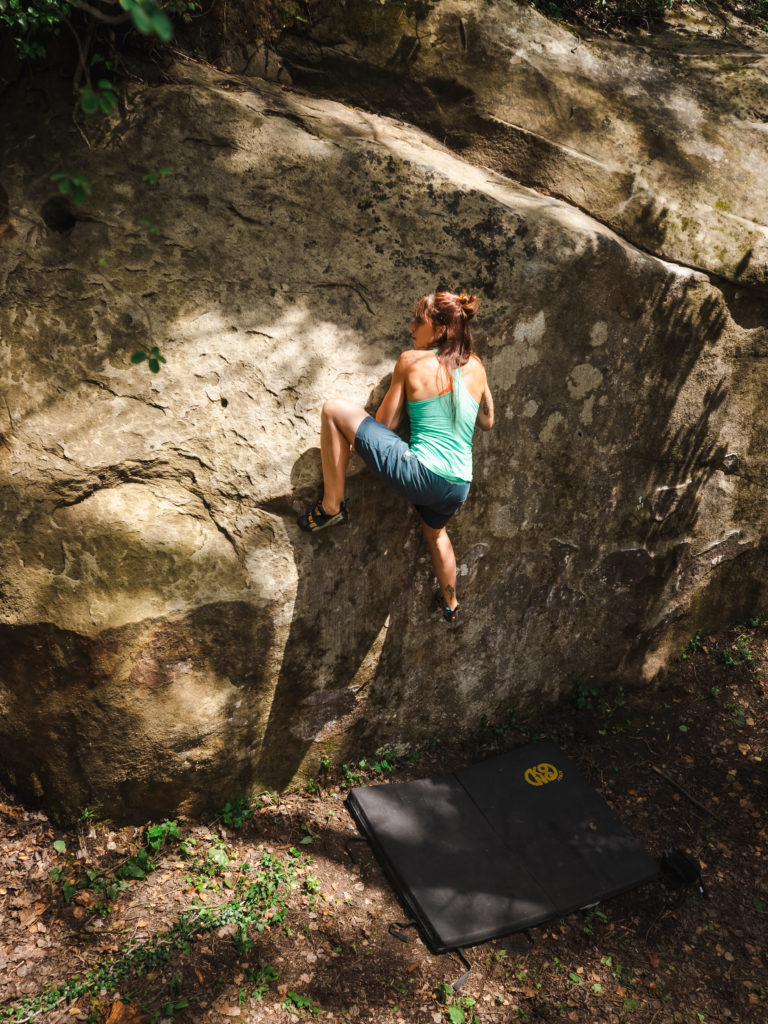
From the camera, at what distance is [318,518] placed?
11.8ft

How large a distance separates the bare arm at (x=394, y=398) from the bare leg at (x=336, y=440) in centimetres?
10

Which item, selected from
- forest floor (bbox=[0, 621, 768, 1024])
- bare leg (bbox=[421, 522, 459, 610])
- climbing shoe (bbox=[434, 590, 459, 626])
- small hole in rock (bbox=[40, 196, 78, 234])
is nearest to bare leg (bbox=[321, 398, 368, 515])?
bare leg (bbox=[421, 522, 459, 610])

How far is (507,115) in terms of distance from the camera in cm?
451

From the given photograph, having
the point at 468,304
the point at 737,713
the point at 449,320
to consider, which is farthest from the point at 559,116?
the point at 737,713

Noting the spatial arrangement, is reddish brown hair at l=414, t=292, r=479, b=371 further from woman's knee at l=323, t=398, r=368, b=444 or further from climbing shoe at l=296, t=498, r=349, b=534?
climbing shoe at l=296, t=498, r=349, b=534

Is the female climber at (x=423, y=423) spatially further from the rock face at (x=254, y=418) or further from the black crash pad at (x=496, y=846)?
the black crash pad at (x=496, y=846)

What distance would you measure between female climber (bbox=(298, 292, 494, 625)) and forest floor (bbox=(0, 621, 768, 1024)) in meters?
1.76

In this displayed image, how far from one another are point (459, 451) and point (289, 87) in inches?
96.1

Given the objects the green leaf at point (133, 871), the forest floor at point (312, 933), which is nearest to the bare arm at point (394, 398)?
the forest floor at point (312, 933)

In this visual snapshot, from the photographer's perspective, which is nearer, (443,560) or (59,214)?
(59,214)

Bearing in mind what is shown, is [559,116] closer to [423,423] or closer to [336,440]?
[423,423]

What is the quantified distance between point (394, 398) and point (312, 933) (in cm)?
261

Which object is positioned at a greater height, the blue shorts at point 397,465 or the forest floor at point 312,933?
the blue shorts at point 397,465

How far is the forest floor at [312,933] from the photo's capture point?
3.10 m
